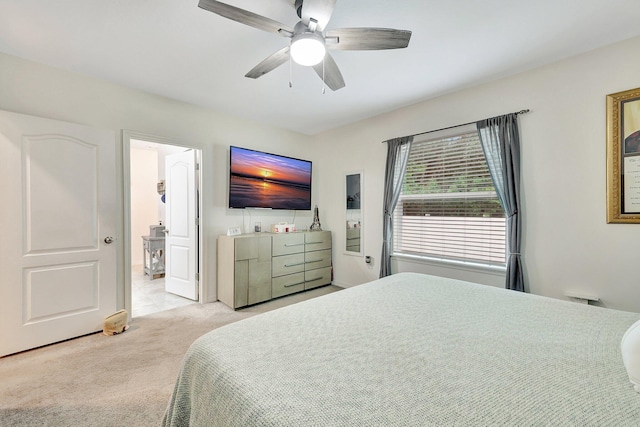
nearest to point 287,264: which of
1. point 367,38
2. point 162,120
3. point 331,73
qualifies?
point 162,120

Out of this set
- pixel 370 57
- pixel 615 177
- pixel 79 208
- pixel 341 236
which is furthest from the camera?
pixel 341 236

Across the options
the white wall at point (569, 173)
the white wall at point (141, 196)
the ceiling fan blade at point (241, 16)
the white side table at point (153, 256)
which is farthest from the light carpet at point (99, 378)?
the white wall at point (141, 196)

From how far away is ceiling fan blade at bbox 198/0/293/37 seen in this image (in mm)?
1433

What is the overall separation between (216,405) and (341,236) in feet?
11.4

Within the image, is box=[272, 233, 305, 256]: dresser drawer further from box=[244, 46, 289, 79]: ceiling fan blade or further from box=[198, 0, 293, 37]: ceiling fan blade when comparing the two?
box=[198, 0, 293, 37]: ceiling fan blade

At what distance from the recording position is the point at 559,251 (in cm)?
239

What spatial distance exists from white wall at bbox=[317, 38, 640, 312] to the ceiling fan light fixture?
1.99 meters

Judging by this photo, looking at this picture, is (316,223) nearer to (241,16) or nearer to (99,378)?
(99,378)

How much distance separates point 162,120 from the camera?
313cm

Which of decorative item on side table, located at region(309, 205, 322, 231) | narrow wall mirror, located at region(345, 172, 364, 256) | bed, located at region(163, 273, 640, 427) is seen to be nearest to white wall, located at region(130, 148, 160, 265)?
decorative item on side table, located at region(309, 205, 322, 231)

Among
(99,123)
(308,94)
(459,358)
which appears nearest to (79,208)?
(99,123)

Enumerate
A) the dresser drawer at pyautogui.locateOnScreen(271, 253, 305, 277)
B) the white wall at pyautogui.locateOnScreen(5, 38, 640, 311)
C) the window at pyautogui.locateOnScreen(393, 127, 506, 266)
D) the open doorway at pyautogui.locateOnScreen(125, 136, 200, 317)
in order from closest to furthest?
the white wall at pyautogui.locateOnScreen(5, 38, 640, 311)
the window at pyautogui.locateOnScreen(393, 127, 506, 266)
the open doorway at pyautogui.locateOnScreen(125, 136, 200, 317)
the dresser drawer at pyautogui.locateOnScreen(271, 253, 305, 277)

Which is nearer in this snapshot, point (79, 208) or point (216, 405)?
point (216, 405)

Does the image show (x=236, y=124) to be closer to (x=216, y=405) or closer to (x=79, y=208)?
(x=79, y=208)
